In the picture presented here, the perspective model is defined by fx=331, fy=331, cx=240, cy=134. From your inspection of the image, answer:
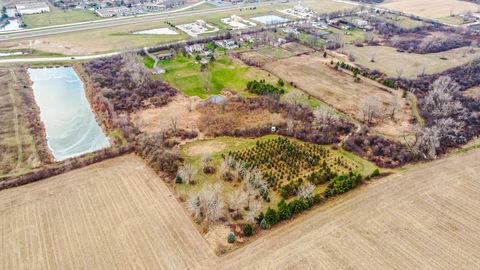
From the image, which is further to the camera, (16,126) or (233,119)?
(233,119)

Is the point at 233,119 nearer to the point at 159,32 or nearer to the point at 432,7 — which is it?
the point at 159,32

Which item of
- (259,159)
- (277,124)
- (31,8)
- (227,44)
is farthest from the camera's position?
(31,8)

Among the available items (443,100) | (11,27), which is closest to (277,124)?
(443,100)

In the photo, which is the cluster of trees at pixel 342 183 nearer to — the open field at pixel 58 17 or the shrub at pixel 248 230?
the shrub at pixel 248 230

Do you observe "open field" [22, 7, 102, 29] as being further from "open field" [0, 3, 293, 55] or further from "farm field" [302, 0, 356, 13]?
"farm field" [302, 0, 356, 13]

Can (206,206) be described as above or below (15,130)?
below
